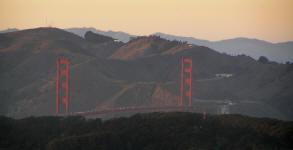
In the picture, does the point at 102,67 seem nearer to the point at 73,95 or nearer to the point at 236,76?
the point at 73,95

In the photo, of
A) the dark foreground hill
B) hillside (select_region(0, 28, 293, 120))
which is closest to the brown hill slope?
hillside (select_region(0, 28, 293, 120))

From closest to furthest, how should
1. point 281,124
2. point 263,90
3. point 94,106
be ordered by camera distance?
point 281,124
point 94,106
point 263,90

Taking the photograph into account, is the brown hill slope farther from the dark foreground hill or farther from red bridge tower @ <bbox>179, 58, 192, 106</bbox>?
the dark foreground hill

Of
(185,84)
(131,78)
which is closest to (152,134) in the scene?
(185,84)

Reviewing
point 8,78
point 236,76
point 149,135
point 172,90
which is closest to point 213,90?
point 172,90

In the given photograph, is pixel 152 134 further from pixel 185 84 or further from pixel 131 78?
pixel 131 78

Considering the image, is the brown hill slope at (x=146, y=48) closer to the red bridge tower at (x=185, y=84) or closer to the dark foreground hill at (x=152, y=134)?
the red bridge tower at (x=185, y=84)

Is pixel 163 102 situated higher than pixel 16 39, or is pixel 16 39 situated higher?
pixel 16 39
